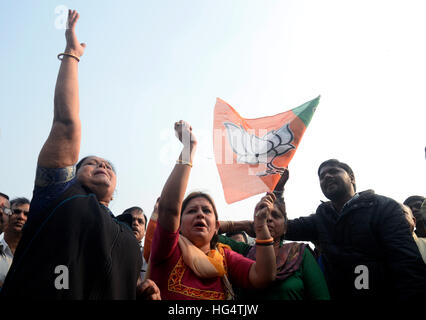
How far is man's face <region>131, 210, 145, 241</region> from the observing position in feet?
17.3

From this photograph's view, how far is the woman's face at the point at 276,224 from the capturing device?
341 cm

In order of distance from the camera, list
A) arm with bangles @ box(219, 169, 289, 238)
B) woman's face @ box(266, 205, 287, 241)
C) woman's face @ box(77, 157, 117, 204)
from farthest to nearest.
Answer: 1. arm with bangles @ box(219, 169, 289, 238)
2. woman's face @ box(266, 205, 287, 241)
3. woman's face @ box(77, 157, 117, 204)

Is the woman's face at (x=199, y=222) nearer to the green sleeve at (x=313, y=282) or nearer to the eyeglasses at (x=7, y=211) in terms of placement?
the green sleeve at (x=313, y=282)

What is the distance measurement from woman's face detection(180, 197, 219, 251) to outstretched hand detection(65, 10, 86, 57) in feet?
5.04

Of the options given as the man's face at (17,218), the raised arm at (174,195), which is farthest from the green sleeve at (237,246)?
the man's face at (17,218)

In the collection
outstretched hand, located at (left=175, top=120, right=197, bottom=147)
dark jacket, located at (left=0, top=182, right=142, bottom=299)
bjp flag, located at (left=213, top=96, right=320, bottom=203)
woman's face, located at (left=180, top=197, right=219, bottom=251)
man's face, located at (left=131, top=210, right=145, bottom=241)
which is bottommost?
dark jacket, located at (left=0, top=182, right=142, bottom=299)

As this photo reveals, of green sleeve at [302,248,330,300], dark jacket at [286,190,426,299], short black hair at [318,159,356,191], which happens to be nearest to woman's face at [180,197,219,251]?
green sleeve at [302,248,330,300]

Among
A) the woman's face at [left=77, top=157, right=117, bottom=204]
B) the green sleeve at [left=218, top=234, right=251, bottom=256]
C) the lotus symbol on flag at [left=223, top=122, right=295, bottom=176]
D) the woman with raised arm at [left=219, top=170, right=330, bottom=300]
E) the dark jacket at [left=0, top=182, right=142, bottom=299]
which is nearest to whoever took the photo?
the dark jacket at [left=0, top=182, right=142, bottom=299]

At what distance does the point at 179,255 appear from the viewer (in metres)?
2.73

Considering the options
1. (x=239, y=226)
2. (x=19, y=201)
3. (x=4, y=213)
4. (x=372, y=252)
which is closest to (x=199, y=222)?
(x=239, y=226)

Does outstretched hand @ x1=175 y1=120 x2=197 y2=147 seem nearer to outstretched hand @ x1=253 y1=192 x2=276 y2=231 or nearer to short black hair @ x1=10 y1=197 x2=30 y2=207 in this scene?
outstretched hand @ x1=253 y1=192 x2=276 y2=231

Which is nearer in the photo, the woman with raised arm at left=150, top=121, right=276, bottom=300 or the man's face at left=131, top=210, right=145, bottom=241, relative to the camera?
the woman with raised arm at left=150, top=121, right=276, bottom=300
